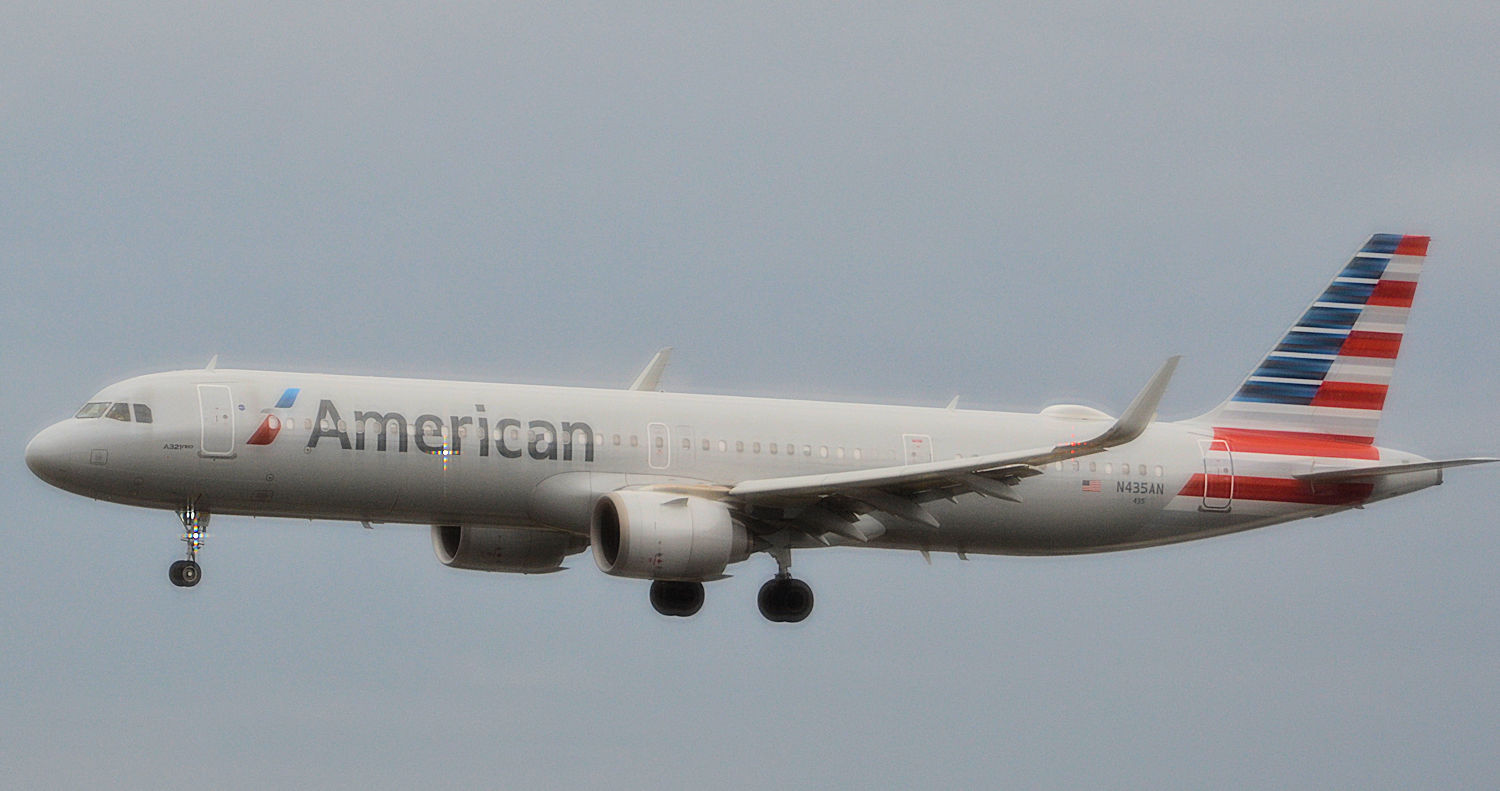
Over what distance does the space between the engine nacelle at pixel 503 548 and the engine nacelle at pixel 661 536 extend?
4461 millimetres

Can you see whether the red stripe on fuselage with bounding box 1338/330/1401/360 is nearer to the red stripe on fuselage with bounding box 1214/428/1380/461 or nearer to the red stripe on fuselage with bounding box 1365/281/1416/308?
the red stripe on fuselage with bounding box 1365/281/1416/308

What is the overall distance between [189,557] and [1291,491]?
24.0 metres

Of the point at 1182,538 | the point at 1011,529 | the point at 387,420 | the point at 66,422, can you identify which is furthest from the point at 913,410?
the point at 66,422

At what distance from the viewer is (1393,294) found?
187 feet

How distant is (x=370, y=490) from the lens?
46.5 metres

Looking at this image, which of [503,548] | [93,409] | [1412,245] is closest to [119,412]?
[93,409]

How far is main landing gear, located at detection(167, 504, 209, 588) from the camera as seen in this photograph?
46656 mm

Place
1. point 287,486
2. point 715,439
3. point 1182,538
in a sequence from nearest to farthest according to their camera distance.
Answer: point 287,486 < point 715,439 < point 1182,538

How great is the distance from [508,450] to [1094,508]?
13460 mm

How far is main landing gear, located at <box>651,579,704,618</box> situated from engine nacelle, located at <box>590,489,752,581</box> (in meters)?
5.31

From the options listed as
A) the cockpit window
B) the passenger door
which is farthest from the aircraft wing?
the cockpit window

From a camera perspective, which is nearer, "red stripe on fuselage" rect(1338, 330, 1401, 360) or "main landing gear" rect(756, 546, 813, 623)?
"main landing gear" rect(756, 546, 813, 623)

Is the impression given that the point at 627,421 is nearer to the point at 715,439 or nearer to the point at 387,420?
the point at 715,439

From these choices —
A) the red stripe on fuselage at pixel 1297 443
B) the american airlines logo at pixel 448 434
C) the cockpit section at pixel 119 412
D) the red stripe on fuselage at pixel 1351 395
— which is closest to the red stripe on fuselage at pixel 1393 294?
the red stripe on fuselage at pixel 1351 395
